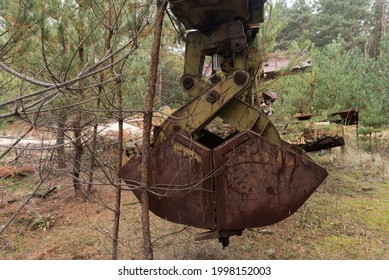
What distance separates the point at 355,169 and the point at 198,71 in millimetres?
6767

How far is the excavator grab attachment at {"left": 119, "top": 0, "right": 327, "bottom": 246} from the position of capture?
201 cm

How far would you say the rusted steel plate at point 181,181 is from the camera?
210 cm

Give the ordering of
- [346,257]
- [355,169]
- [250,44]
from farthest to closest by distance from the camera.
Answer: [355,169] < [250,44] < [346,257]

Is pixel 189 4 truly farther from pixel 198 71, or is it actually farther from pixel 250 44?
pixel 250 44

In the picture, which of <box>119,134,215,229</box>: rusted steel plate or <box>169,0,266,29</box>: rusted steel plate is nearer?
<box>119,134,215,229</box>: rusted steel plate

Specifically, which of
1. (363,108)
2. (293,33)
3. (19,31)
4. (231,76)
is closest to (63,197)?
(19,31)

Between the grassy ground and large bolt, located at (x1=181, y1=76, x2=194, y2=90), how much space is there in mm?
1169

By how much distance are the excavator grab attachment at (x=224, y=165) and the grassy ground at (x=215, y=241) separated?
1.40 feet

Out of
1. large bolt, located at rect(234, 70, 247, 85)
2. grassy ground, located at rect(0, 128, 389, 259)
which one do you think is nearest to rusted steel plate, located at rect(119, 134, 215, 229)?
grassy ground, located at rect(0, 128, 389, 259)

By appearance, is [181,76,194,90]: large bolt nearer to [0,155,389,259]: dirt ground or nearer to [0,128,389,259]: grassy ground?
[0,128,389,259]: grassy ground

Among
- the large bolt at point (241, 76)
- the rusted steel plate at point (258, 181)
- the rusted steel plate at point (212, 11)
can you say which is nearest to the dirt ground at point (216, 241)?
the rusted steel plate at point (258, 181)

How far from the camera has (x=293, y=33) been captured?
28609mm

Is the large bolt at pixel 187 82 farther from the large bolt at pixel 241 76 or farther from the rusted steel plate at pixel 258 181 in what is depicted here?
the rusted steel plate at pixel 258 181
